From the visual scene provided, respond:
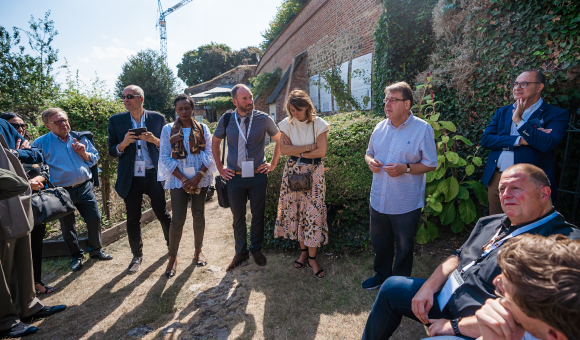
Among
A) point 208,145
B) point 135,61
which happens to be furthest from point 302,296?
point 135,61

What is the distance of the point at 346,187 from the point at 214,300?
79.3 inches

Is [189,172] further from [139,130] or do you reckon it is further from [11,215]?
[11,215]

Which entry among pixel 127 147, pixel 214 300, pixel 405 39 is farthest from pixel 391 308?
pixel 405 39

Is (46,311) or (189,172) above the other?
(189,172)

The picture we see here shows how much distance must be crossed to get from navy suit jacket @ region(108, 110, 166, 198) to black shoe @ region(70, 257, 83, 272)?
1.20 metres

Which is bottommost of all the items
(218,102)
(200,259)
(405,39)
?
(200,259)

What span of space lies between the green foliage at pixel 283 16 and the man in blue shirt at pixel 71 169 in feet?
59.8

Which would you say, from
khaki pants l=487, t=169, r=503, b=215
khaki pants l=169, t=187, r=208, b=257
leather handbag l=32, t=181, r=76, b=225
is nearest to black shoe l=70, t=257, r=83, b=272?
leather handbag l=32, t=181, r=76, b=225

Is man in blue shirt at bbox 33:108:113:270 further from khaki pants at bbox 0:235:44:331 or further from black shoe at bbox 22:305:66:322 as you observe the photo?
khaki pants at bbox 0:235:44:331

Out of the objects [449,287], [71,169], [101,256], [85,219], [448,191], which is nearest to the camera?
[449,287]

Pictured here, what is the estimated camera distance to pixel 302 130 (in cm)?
313

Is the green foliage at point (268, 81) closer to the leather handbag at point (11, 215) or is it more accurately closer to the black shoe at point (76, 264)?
the black shoe at point (76, 264)

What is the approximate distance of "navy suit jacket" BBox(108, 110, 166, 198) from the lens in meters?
3.45

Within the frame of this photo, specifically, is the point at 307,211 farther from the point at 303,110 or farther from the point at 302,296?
the point at 303,110
